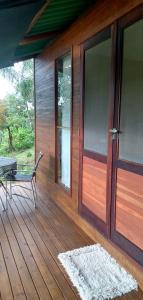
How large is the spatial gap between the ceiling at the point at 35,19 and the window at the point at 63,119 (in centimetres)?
40

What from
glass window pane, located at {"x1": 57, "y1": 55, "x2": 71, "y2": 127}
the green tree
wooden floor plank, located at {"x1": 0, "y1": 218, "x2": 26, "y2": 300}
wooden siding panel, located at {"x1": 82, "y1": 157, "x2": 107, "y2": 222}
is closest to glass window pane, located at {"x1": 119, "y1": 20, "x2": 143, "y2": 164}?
wooden siding panel, located at {"x1": 82, "y1": 157, "x2": 107, "y2": 222}

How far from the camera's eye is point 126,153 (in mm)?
2199

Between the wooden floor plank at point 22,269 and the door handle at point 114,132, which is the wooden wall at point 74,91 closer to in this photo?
the wooden floor plank at point 22,269

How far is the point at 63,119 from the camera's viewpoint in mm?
3846

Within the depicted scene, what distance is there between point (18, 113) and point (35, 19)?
664 centimetres

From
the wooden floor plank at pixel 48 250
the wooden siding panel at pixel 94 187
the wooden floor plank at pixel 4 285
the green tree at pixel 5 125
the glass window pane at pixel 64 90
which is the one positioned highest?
the glass window pane at pixel 64 90

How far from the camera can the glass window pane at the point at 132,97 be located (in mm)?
2006

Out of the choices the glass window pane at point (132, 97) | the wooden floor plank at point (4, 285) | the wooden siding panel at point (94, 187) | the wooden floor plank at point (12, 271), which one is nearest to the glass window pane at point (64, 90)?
the wooden siding panel at point (94, 187)

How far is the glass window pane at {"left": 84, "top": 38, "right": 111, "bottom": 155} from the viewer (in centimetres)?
254

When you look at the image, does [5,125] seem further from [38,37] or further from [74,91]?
[74,91]

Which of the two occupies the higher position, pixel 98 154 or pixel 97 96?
pixel 97 96

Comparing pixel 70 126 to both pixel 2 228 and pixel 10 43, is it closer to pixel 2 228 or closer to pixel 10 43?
pixel 10 43

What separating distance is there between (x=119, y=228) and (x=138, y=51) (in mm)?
1444

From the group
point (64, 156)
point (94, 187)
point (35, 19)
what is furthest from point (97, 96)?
point (64, 156)
